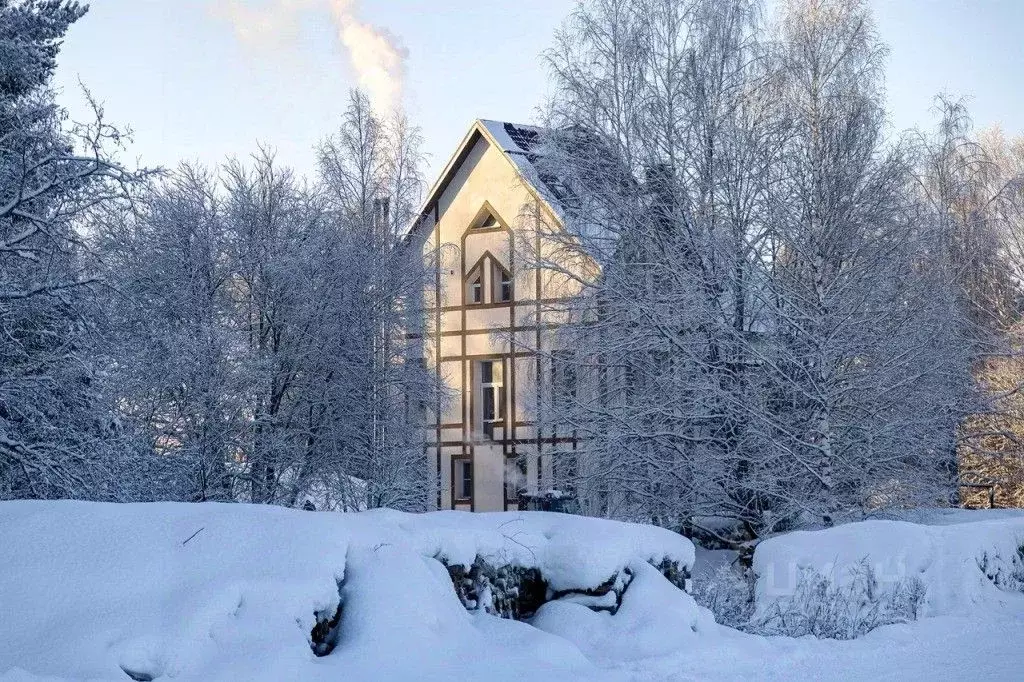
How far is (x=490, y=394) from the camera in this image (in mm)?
33844

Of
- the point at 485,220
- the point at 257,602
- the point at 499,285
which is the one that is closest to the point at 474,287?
the point at 499,285

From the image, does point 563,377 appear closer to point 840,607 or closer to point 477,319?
point 477,319

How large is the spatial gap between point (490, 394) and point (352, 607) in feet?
88.3

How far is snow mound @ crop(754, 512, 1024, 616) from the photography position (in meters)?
13.1

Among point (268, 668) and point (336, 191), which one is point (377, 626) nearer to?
point (268, 668)

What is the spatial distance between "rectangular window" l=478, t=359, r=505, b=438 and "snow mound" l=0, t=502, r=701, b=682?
24363 millimetres

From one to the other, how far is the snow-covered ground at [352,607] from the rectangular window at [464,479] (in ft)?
75.2

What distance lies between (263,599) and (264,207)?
2007cm

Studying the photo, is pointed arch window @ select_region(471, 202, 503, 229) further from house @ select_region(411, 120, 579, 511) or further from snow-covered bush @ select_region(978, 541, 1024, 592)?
snow-covered bush @ select_region(978, 541, 1024, 592)

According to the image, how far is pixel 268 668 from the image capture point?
6031 millimetres

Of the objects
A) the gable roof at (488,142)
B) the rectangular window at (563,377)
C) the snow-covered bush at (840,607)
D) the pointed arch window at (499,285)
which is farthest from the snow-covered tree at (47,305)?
the pointed arch window at (499,285)

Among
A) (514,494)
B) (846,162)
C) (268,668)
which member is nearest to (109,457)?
(268,668)

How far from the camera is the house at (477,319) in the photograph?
3231 centimetres

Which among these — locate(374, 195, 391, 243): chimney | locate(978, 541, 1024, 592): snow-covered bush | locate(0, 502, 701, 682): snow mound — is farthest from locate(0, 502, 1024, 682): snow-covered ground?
locate(374, 195, 391, 243): chimney
